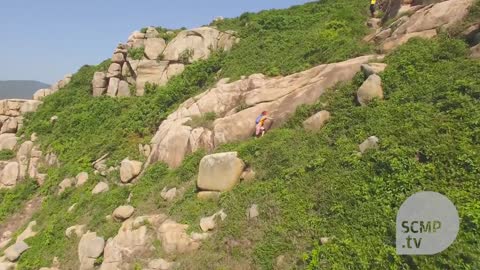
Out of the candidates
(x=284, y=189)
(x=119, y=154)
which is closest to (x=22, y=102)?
(x=119, y=154)

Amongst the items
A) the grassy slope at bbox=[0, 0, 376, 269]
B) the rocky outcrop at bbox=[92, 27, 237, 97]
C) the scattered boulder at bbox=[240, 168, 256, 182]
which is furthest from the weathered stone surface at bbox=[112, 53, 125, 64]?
the scattered boulder at bbox=[240, 168, 256, 182]

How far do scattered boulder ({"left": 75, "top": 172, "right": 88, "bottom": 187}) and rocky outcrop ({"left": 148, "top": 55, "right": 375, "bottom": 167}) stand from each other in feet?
14.7

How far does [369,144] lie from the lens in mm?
10438

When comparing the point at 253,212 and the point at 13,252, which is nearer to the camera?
the point at 253,212

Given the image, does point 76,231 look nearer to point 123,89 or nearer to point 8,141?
point 123,89

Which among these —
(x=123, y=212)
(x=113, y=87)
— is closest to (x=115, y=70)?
(x=113, y=87)

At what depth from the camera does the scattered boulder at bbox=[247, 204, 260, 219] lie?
10.5m

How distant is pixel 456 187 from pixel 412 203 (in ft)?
3.41

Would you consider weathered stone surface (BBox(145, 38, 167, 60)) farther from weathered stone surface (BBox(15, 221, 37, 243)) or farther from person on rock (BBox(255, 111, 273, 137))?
weathered stone surface (BBox(15, 221, 37, 243))

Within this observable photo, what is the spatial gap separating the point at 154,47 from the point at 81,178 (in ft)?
38.4

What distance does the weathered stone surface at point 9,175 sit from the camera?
21.9 metres

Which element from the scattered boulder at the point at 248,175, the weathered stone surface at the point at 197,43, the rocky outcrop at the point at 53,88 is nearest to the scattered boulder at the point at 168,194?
the scattered boulder at the point at 248,175

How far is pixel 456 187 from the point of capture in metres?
7.89

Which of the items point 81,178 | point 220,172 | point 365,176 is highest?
point 365,176
